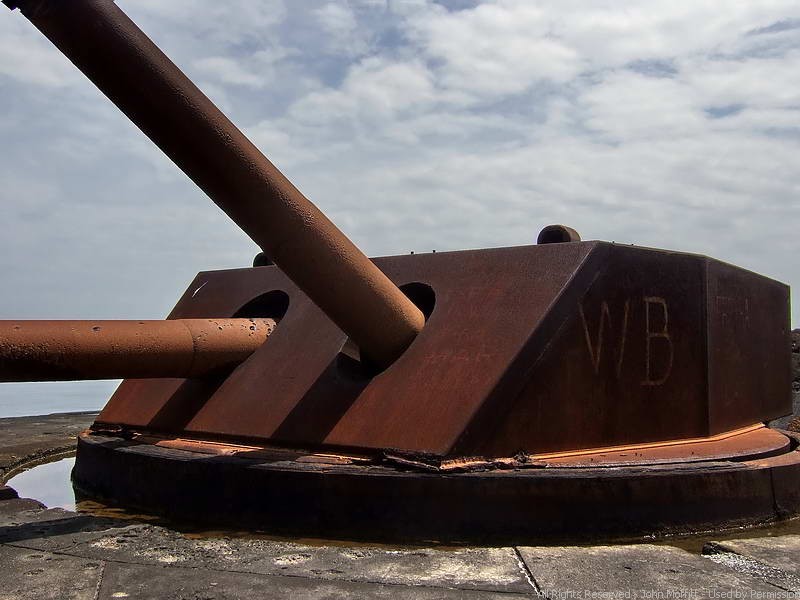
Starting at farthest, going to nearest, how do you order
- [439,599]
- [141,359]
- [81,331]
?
[141,359], [81,331], [439,599]

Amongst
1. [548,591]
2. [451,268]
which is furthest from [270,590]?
[451,268]

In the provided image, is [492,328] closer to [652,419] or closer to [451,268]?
[451,268]

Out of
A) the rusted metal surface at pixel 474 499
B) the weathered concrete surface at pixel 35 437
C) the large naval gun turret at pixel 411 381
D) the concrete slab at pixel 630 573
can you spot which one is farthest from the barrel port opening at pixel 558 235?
the weathered concrete surface at pixel 35 437

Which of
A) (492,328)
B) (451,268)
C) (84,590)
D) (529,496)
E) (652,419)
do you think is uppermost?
(451,268)

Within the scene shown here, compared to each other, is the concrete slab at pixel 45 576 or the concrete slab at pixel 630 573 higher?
the concrete slab at pixel 630 573

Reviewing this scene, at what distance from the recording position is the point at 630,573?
3203 millimetres

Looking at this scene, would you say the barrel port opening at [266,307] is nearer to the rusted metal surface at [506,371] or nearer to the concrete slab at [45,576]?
the rusted metal surface at [506,371]

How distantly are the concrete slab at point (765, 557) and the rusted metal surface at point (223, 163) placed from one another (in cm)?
198

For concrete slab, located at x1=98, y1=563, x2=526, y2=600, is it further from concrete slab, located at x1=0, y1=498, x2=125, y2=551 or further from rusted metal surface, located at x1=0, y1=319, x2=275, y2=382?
rusted metal surface, located at x1=0, y1=319, x2=275, y2=382

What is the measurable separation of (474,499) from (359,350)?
55.5 inches

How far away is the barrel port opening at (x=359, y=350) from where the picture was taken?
4956 millimetres

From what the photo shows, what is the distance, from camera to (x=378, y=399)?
4.56 m

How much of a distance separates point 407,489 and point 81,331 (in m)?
1.86

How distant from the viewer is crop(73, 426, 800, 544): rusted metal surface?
384 centimetres
